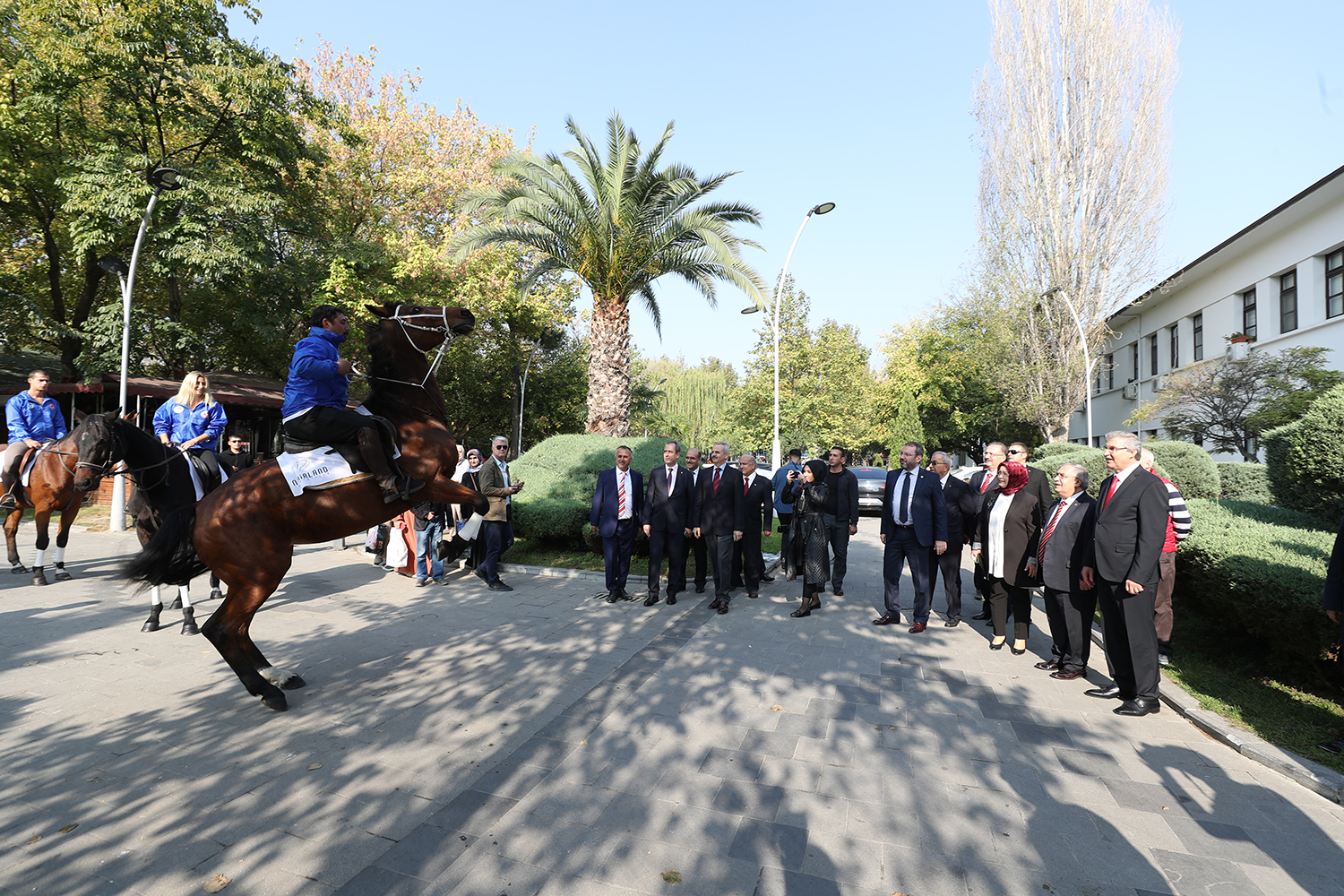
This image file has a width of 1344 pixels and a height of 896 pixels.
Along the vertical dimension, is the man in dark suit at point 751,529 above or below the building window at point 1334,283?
below

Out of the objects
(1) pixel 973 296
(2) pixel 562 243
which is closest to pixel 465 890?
(2) pixel 562 243

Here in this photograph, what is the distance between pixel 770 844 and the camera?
3264 mm

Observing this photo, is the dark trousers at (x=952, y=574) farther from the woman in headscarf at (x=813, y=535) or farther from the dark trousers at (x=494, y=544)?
the dark trousers at (x=494, y=544)

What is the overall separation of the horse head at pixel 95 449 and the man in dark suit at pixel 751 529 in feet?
24.2

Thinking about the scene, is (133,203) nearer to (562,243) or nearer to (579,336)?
(562,243)

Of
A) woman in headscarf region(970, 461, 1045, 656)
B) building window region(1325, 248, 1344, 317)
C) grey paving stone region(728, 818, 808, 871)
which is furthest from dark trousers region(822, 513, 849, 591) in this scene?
building window region(1325, 248, 1344, 317)

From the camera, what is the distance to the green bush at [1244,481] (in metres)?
10.6

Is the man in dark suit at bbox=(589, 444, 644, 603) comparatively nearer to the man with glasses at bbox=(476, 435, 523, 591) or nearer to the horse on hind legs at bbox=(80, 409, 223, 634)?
the man with glasses at bbox=(476, 435, 523, 591)

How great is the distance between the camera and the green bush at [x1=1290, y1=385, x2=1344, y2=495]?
5738mm

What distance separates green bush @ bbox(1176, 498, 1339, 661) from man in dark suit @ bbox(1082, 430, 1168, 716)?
3.19ft

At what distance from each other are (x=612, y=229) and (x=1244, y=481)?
12.8 metres

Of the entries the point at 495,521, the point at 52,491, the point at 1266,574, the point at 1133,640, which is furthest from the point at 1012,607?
the point at 52,491

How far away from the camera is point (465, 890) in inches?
114

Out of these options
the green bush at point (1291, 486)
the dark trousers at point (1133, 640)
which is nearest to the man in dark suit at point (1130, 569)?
the dark trousers at point (1133, 640)
